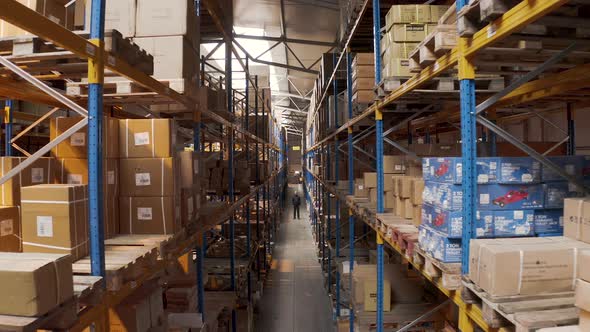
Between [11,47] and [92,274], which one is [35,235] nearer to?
[92,274]

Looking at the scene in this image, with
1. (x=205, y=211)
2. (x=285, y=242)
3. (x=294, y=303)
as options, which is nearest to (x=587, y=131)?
(x=205, y=211)

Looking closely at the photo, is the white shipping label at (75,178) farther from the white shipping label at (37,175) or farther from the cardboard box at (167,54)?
the cardboard box at (167,54)

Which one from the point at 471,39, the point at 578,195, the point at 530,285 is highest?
the point at 471,39

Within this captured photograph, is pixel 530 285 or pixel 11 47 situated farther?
pixel 11 47

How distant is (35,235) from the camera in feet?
7.82

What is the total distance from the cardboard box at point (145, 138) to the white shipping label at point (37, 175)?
1.98 ft

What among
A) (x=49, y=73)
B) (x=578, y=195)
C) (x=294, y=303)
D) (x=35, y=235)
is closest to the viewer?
(x=35, y=235)

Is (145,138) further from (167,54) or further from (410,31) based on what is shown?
(410,31)

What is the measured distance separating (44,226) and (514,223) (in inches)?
116

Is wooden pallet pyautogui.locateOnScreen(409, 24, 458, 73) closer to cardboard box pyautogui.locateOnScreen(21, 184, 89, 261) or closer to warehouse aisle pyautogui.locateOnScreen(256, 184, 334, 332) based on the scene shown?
cardboard box pyautogui.locateOnScreen(21, 184, 89, 261)

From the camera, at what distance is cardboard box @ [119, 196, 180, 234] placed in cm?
334

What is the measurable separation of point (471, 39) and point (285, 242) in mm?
14175

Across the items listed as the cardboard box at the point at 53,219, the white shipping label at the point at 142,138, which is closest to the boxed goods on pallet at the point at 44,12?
the white shipping label at the point at 142,138

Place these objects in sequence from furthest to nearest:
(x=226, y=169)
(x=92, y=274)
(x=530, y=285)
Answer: (x=226, y=169), (x=92, y=274), (x=530, y=285)
